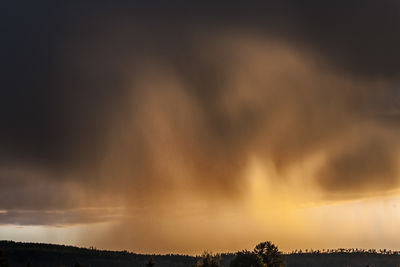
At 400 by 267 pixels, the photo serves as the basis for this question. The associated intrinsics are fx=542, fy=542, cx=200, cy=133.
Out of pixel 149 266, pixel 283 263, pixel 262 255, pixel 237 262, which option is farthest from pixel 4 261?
pixel 283 263

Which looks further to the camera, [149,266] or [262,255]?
[262,255]

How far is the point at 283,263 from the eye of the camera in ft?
549

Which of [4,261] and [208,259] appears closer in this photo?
[4,261]

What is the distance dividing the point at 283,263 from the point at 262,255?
36.1ft

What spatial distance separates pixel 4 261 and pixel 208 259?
143 feet

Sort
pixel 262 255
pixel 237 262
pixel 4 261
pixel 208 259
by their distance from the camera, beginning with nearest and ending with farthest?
1. pixel 4 261
2. pixel 208 259
3. pixel 237 262
4. pixel 262 255

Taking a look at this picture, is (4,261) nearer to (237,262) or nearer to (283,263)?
(237,262)

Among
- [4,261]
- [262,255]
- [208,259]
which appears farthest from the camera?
[262,255]

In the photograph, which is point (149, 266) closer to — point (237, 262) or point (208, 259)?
point (208, 259)

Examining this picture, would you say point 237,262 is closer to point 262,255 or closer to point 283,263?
point 262,255

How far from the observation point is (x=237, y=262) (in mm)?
148125

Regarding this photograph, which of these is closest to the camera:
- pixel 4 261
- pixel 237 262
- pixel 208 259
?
pixel 4 261

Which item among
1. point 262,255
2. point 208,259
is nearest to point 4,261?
point 208,259

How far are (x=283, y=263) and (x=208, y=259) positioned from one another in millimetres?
53421
